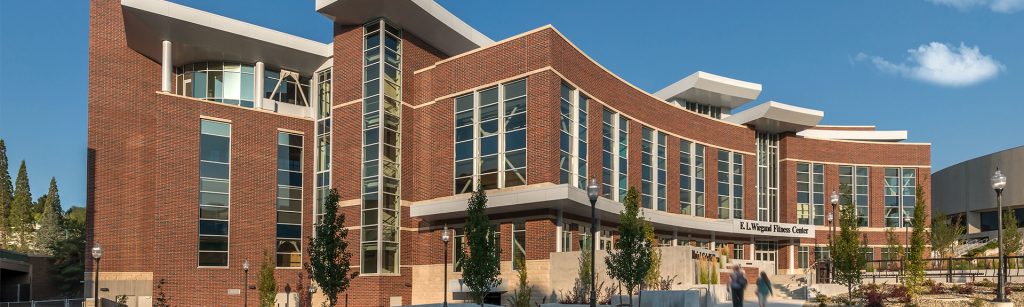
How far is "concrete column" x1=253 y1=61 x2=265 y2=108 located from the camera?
43.2 meters

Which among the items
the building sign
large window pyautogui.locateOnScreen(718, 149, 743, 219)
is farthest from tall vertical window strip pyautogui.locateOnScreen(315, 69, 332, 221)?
the building sign

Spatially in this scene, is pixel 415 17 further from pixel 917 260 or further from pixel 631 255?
pixel 917 260

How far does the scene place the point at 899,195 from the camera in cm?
6134

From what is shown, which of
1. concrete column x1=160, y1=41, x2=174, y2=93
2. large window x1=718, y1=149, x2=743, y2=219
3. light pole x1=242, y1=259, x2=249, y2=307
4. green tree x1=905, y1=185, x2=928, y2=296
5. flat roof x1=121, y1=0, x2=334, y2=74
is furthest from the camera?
large window x1=718, y1=149, x2=743, y2=219

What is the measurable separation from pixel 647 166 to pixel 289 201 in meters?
21.2

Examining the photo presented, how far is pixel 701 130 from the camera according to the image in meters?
51.2

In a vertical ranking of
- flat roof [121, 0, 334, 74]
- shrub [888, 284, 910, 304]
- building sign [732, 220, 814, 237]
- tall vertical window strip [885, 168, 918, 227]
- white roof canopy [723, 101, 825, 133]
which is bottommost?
shrub [888, 284, 910, 304]

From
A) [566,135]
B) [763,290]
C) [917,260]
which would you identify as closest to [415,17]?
[566,135]

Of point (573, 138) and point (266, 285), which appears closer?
point (573, 138)

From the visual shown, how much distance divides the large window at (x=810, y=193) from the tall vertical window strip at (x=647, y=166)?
1994cm

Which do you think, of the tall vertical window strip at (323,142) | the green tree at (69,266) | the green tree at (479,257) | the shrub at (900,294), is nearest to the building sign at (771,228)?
the shrub at (900,294)

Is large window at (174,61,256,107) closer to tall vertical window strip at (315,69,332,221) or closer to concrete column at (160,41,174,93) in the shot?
concrete column at (160,41,174,93)

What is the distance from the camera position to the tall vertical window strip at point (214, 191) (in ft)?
132

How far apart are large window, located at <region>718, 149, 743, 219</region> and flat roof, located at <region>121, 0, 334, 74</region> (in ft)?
92.3
